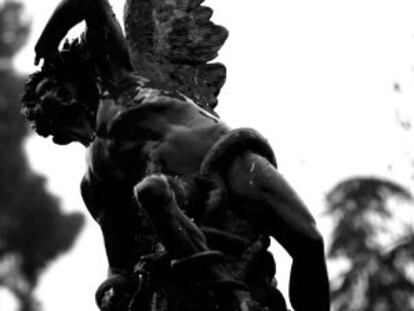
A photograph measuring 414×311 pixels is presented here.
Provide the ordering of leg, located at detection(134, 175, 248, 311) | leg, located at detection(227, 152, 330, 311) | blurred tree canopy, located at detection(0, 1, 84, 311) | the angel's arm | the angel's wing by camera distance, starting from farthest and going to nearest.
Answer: blurred tree canopy, located at detection(0, 1, 84, 311) < the angel's wing < the angel's arm < leg, located at detection(227, 152, 330, 311) < leg, located at detection(134, 175, 248, 311)

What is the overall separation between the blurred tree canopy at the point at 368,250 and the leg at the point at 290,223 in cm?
690

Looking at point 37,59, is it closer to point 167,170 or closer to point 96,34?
point 96,34

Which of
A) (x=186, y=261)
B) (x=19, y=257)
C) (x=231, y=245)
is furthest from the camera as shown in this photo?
(x=19, y=257)

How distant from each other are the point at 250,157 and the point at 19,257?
30.6m

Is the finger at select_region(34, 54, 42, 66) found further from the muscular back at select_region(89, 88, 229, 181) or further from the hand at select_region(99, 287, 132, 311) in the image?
the hand at select_region(99, 287, 132, 311)

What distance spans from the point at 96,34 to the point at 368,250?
930 centimetres

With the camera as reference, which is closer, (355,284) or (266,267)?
(266,267)

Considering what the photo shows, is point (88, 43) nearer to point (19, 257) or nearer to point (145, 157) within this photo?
point (145, 157)

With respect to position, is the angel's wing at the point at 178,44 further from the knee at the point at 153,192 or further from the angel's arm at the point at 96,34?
the knee at the point at 153,192

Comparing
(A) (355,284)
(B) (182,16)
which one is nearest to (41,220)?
(A) (355,284)

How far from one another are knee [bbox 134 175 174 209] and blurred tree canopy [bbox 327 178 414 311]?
24.2 ft

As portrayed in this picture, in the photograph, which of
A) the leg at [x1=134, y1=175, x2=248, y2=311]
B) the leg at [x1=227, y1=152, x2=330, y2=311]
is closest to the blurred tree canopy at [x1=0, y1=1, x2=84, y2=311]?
the leg at [x1=227, y1=152, x2=330, y2=311]

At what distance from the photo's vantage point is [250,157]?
19.5 ft

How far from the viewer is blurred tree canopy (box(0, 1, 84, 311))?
3588 centimetres
